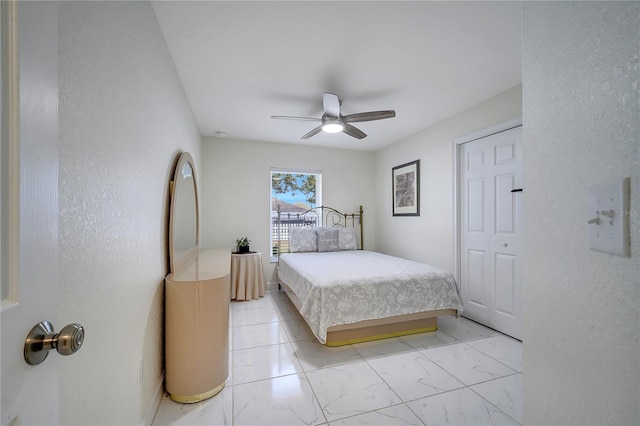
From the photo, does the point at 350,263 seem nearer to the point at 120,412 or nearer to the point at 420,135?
the point at 420,135

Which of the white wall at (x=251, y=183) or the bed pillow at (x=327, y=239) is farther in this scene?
the bed pillow at (x=327, y=239)

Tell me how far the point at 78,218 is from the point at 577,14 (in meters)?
1.49

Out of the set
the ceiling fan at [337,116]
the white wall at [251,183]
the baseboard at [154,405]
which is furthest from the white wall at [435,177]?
the baseboard at [154,405]

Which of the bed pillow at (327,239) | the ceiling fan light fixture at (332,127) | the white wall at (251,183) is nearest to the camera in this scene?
the ceiling fan light fixture at (332,127)

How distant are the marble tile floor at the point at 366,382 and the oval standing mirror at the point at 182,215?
0.97m

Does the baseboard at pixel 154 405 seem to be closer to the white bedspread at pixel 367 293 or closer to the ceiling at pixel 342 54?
the white bedspread at pixel 367 293

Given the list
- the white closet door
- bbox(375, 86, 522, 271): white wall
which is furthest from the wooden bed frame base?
bbox(375, 86, 522, 271): white wall

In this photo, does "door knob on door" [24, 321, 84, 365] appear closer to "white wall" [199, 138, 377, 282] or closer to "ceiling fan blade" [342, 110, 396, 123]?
"ceiling fan blade" [342, 110, 396, 123]

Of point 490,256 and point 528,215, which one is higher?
point 528,215

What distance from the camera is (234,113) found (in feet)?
10.4

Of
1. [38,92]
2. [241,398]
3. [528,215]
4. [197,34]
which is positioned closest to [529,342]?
[528,215]

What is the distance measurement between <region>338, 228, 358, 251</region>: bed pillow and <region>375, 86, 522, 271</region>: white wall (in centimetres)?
62

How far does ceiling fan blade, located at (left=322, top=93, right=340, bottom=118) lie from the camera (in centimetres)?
243

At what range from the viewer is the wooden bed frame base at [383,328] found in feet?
7.89
